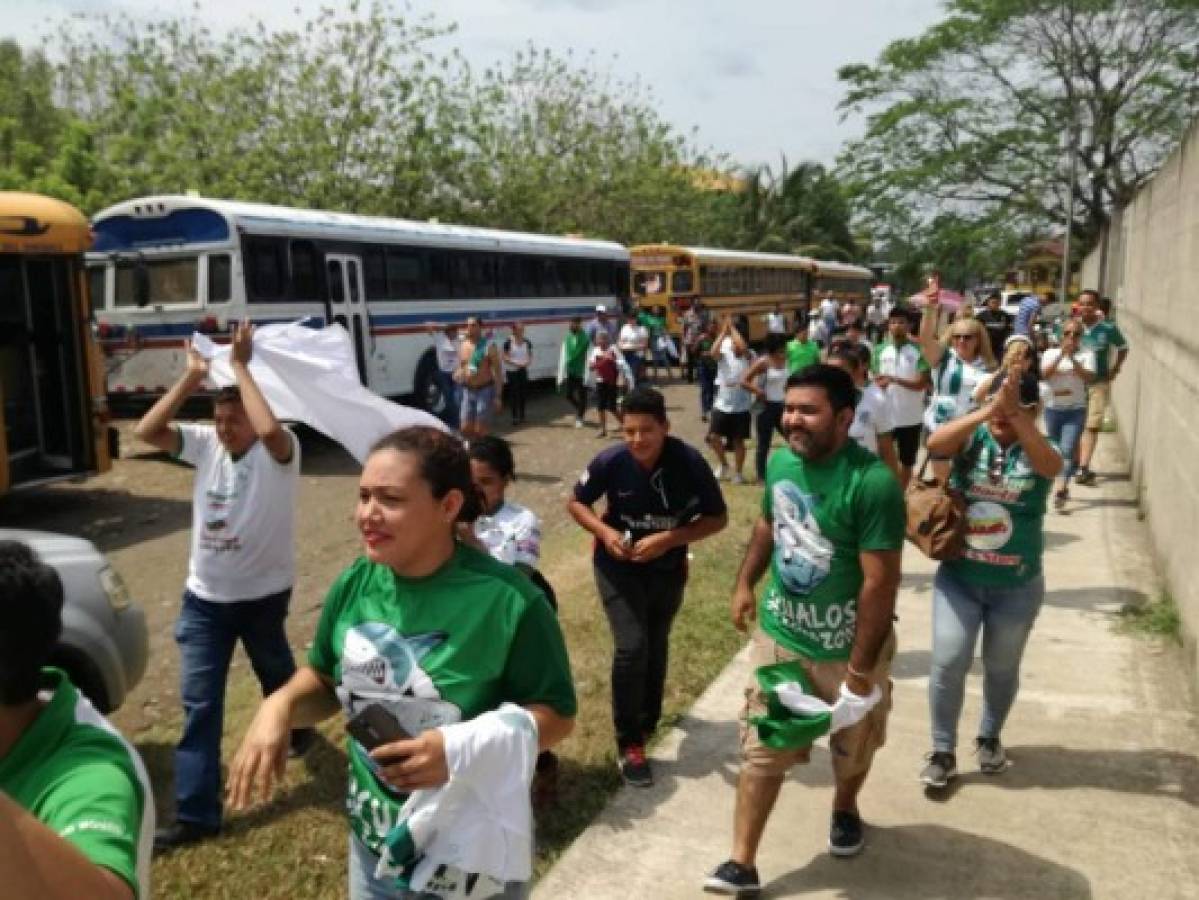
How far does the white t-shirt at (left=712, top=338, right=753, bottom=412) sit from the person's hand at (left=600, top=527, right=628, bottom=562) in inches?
252

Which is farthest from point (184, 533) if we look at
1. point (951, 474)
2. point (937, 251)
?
point (937, 251)

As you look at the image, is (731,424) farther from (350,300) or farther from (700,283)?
(700,283)

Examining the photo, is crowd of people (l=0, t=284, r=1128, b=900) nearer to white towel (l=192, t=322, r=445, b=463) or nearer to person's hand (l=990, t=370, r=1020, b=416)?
person's hand (l=990, t=370, r=1020, b=416)

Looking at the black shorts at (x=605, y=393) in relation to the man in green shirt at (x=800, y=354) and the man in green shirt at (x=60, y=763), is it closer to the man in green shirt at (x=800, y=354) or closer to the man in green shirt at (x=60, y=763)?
the man in green shirt at (x=800, y=354)

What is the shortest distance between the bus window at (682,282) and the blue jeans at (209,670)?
22.1m

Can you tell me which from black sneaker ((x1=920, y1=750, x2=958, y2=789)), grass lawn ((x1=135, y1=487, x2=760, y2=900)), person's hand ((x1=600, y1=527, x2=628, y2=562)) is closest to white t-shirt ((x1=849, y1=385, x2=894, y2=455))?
grass lawn ((x1=135, y1=487, x2=760, y2=900))

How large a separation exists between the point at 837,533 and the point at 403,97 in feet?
76.4

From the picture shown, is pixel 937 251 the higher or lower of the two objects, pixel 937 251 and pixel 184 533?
the higher

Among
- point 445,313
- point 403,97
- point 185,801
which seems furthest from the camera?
point 403,97

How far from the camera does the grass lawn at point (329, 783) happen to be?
3686mm

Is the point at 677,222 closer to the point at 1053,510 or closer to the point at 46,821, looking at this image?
Answer: the point at 1053,510

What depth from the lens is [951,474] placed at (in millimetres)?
4203

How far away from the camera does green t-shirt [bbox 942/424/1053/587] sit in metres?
4.03

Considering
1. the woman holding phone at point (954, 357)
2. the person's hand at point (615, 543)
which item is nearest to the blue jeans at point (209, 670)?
the person's hand at point (615, 543)
